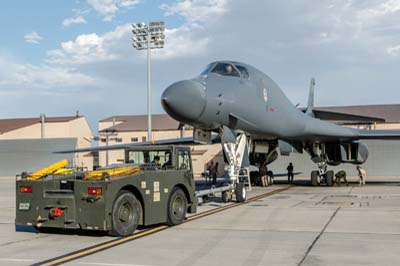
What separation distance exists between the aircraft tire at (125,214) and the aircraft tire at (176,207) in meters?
0.99

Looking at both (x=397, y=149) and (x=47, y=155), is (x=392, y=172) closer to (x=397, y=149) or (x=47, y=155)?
(x=397, y=149)

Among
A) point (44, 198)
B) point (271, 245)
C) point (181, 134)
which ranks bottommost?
point (271, 245)

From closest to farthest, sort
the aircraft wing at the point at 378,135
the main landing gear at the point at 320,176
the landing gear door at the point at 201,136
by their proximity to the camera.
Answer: the landing gear door at the point at 201,136
the aircraft wing at the point at 378,135
the main landing gear at the point at 320,176

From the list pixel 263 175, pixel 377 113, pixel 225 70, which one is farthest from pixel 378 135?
pixel 377 113

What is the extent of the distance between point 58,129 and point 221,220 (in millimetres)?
53083

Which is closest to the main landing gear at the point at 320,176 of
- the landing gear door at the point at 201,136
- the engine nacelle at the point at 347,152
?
the engine nacelle at the point at 347,152

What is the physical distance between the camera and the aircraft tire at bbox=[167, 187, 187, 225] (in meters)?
10.8

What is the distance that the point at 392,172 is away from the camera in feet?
134

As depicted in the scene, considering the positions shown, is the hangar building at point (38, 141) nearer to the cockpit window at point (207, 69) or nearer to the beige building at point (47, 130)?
the beige building at point (47, 130)

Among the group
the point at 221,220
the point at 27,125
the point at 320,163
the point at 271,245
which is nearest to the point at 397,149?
the point at 320,163

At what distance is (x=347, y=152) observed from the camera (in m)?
26.1

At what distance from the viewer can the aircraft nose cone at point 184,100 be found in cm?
1342

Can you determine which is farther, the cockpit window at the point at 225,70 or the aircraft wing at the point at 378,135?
the aircraft wing at the point at 378,135

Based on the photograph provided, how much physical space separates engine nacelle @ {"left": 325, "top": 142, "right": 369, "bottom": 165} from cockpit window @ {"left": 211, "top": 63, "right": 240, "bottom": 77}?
11.3 m
